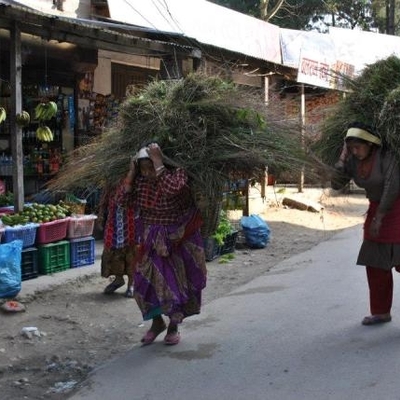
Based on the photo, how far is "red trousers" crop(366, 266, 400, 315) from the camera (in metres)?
4.77

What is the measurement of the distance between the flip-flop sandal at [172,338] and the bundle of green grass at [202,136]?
→ 3.16ft

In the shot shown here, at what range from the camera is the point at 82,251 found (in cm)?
729

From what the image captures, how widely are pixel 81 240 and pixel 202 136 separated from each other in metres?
3.43

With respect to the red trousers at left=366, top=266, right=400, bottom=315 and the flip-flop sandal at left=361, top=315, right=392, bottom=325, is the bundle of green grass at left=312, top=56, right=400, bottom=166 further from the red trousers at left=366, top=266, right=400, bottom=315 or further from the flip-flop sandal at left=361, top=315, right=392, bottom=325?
the flip-flop sandal at left=361, top=315, right=392, bottom=325

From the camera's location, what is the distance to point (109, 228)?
6.04m

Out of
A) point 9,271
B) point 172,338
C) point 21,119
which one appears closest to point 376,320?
point 172,338

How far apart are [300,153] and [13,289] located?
9.69 feet

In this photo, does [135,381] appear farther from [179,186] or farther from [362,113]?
[362,113]

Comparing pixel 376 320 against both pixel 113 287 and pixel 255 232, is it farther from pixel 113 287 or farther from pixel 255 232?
pixel 255 232

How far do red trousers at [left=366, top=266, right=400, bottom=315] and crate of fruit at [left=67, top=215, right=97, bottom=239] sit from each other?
3.58 meters

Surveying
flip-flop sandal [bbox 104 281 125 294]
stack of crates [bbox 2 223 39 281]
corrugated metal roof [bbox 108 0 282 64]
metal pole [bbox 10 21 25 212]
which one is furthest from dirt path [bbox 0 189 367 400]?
corrugated metal roof [bbox 108 0 282 64]

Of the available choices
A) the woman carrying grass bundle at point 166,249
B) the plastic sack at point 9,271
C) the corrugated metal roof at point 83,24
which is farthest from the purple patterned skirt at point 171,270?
the corrugated metal roof at point 83,24

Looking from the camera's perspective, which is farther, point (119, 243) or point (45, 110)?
point (45, 110)

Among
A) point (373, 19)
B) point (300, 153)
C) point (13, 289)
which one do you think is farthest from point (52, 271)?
point (373, 19)
